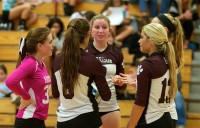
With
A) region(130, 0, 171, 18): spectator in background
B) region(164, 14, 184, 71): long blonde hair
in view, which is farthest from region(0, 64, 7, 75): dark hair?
region(164, 14, 184, 71): long blonde hair

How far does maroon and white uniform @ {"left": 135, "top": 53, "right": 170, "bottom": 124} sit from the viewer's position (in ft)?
11.3

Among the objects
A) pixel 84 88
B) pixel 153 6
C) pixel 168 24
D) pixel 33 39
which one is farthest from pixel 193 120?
pixel 33 39

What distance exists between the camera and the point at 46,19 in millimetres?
8125

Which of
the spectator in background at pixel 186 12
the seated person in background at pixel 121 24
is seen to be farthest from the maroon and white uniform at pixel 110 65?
the spectator in background at pixel 186 12

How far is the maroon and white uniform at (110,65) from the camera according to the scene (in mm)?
4379

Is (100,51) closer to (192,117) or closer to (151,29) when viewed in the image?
(151,29)

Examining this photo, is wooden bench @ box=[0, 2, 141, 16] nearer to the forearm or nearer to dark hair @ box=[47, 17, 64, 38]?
dark hair @ box=[47, 17, 64, 38]

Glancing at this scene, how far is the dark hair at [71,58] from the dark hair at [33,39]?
0.93ft

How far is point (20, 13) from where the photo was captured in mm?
8023

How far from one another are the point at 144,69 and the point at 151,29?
324mm

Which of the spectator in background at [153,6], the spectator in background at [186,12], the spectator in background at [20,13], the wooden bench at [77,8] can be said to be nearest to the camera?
the spectator in background at [186,12]

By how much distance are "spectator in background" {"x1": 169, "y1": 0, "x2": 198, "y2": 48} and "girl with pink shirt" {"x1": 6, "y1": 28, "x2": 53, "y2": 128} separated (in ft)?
13.9

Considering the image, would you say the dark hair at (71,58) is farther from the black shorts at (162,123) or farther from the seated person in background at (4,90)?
the seated person in background at (4,90)

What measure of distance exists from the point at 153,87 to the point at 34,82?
0.94m
